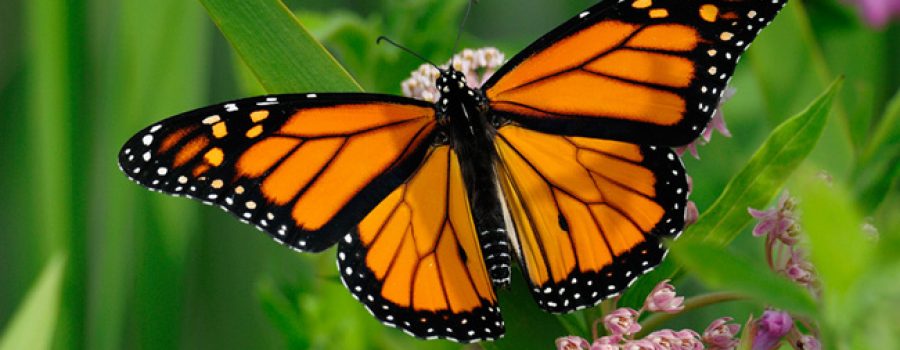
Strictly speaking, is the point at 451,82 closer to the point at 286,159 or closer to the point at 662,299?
the point at 286,159

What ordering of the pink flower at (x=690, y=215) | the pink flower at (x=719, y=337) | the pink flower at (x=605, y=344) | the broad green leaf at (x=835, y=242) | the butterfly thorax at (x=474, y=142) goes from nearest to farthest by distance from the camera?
the broad green leaf at (x=835, y=242)
the pink flower at (x=605, y=344)
the pink flower at (x=719, y=337)
the pink flower at (x=690, y=215)
the butterfly thorax at (x=474, y=142)

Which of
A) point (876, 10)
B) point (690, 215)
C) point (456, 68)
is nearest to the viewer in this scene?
point (690, 215)

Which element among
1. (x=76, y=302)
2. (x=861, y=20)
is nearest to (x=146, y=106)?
(x=76, y=302)

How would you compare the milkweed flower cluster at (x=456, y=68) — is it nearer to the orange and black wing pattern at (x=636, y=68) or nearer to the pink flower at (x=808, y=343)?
the orange and black wing pattern at (x=636, y=68)

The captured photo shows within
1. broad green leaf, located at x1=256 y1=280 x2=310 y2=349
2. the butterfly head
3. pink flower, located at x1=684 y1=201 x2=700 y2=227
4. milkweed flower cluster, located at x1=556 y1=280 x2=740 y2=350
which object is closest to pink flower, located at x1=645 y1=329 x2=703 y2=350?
milkweed flower cluster, located at x1=556 y1=280 x2=740 y2=350

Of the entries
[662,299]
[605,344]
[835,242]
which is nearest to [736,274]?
[835,242]

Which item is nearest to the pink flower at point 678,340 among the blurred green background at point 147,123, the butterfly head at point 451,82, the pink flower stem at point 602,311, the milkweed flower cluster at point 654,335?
the milkweed flower cluster at point 654,335

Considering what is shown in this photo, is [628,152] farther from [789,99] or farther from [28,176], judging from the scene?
[28,176]
